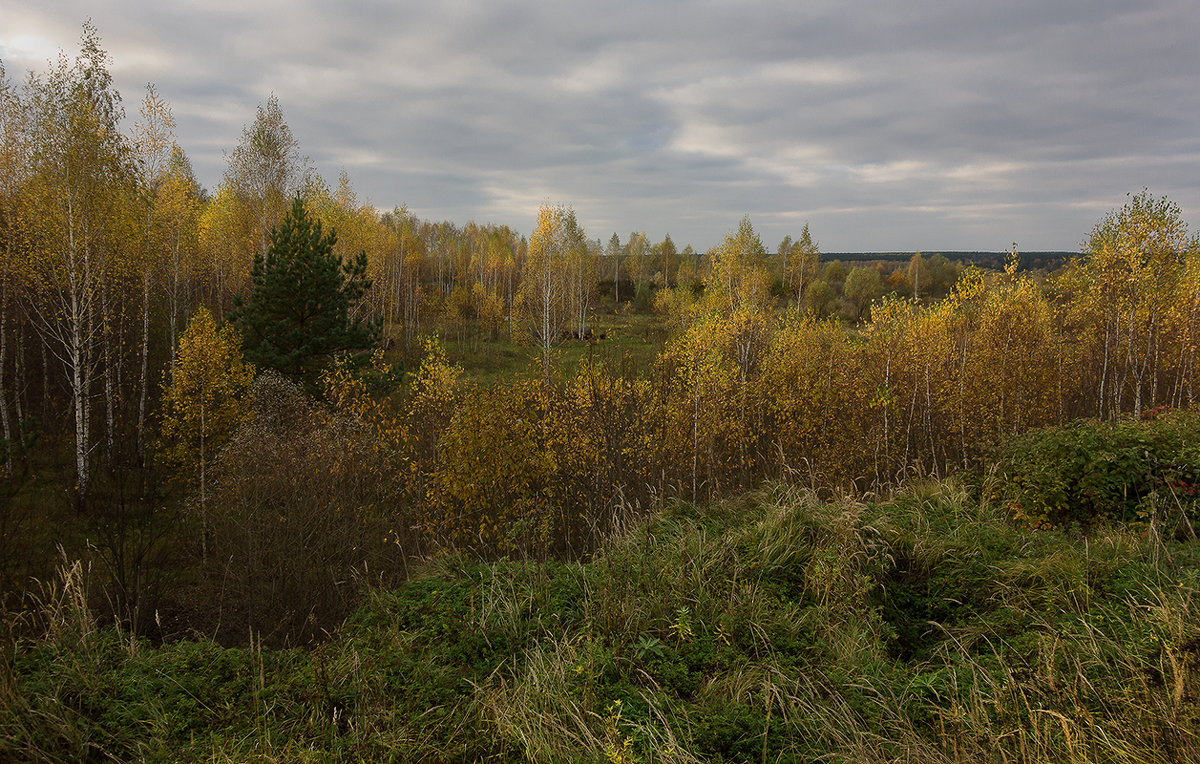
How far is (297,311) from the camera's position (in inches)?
653

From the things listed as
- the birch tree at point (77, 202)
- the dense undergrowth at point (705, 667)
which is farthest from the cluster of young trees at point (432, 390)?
the dense undergrowth at point (705, 667)

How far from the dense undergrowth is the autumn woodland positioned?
3cm

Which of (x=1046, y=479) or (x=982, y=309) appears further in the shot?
(x=982, y=309)

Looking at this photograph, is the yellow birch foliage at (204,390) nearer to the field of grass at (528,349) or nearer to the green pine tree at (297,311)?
the green pine tree at (297,311)

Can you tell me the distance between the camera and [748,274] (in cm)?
3919

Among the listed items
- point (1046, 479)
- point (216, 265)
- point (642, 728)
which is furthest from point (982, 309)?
point (216, 265)

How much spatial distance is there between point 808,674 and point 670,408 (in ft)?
32.5

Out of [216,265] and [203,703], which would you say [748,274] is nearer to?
[216,265]

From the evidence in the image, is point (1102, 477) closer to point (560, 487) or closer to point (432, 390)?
point (560, 487)

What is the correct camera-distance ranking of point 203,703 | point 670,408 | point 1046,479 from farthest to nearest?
point 670,408 < point 1046,479 < point 203,703

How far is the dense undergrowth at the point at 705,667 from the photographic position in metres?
3.17

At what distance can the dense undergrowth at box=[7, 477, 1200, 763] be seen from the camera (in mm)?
3168

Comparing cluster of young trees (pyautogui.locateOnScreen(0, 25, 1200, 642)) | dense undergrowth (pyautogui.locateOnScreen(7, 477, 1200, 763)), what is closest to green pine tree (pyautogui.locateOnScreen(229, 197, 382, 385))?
cluster of young trees (pyautogui.locateOnScreen(0, 25, 1200, 642))

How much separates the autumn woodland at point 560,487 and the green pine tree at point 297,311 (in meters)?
0.10
